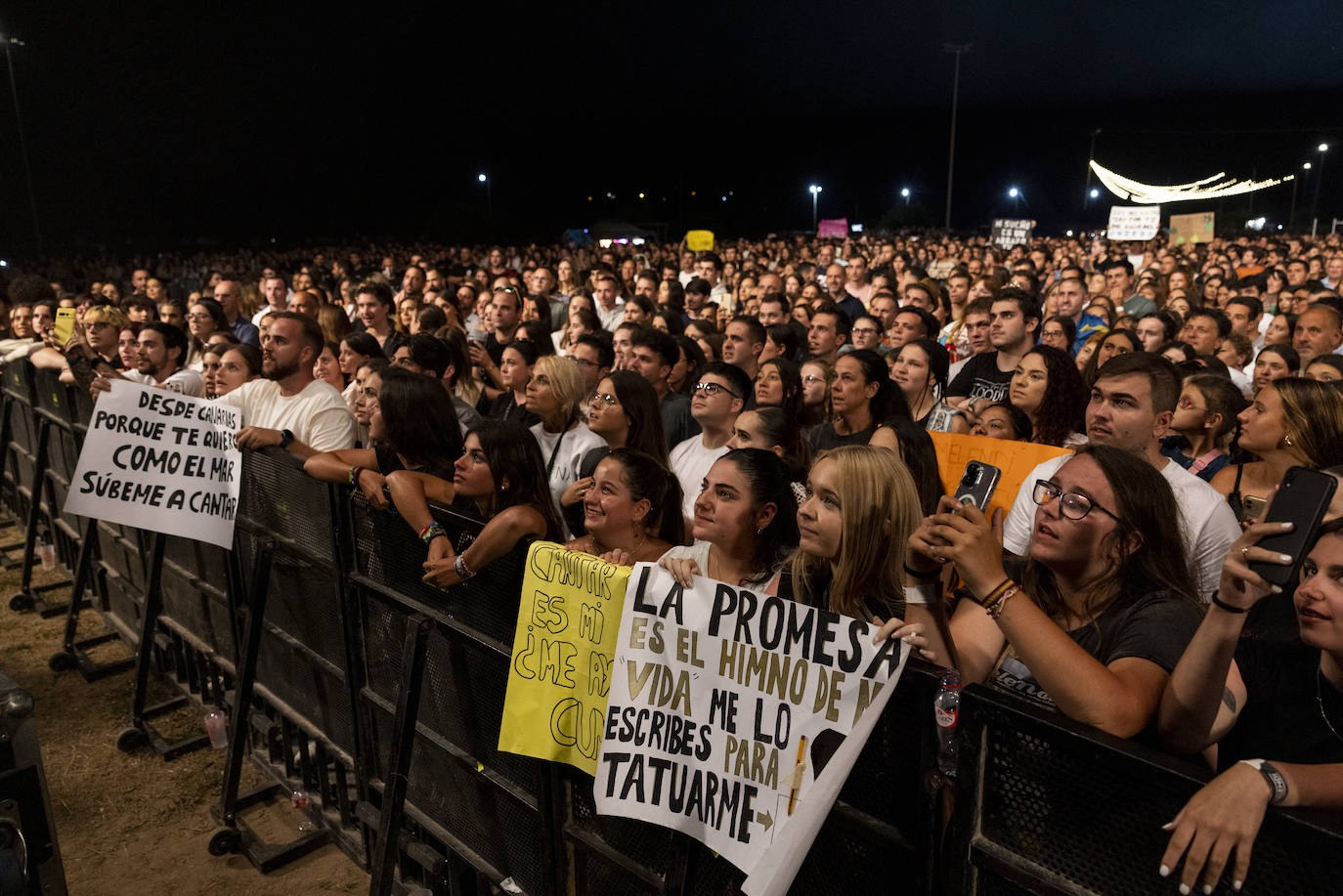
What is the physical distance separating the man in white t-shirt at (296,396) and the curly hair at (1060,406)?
4.06m

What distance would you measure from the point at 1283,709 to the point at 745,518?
1.73 m

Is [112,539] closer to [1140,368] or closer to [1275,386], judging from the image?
[1140,368]

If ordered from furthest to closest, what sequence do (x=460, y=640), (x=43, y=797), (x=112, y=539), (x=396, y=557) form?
(x=112, y=539)
(x=396, y=557)
(x=460, y=640)
(x=43, y=797)

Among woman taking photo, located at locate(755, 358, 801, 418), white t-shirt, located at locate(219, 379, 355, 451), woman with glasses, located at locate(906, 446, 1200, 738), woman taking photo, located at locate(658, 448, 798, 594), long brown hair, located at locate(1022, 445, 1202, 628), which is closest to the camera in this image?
woman with glasses, located at locate(906, 446, 1200, 738)

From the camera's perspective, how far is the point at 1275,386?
4.26m

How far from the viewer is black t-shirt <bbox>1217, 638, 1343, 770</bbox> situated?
214 cm

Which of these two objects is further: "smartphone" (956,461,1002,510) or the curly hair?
the curly hair

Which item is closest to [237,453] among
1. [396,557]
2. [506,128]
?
[396,557]

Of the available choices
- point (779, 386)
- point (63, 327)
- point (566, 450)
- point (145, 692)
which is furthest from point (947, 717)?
point (63, 327)

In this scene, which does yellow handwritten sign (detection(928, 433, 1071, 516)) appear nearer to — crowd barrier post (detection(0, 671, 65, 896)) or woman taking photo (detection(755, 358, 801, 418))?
woman taking photo (detection(755, 358, 801, 418))

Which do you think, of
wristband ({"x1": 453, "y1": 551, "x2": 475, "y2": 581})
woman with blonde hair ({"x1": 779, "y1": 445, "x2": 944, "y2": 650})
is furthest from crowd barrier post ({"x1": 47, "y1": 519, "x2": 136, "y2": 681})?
woman with blonde hair ({"x1": 779, "y1": 445, "x2": 944, "y2": 650})

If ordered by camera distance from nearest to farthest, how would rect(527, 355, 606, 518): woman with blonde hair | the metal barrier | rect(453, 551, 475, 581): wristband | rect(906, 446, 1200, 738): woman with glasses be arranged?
the metal barrier
rect(906, 446, 1200, 738): woman with glasses
rect(453, 551, 475, 581): wristband
rect(527, 355, 606, 518): woman with blonde hair

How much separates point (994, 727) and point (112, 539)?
260 inches

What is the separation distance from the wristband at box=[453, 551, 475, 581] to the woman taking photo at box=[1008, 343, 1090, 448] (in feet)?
10.9
